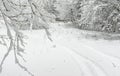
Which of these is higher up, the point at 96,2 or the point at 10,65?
the point at 96,2

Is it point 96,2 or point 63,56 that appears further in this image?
point 96,2

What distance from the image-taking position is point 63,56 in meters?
13.1

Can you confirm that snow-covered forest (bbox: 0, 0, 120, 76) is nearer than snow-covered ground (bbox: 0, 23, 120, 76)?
Yes

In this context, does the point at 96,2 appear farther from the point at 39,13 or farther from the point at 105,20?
the point at 39,13

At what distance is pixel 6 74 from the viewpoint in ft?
33.0

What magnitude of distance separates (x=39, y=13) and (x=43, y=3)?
30.5 inches

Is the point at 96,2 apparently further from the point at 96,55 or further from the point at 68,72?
the point at 68,72

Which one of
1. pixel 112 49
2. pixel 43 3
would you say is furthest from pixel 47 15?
pixel 112 49

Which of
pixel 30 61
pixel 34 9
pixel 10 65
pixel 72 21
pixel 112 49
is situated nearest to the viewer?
pixel 34 9

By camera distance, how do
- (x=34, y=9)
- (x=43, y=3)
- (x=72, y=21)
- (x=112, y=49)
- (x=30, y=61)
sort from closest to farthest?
(x=34, y=9), (x=43, y=3), (x=30, y=61), (x=112, y=49), (x=72, y=21)

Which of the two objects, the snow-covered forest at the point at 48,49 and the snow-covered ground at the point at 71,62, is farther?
the snow-covered ground at the point at 71,62

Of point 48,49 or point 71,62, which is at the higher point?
point 71,62

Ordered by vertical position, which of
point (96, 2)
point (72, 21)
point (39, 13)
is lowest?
point (72, 21)

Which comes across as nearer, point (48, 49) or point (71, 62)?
point (71, 62)
